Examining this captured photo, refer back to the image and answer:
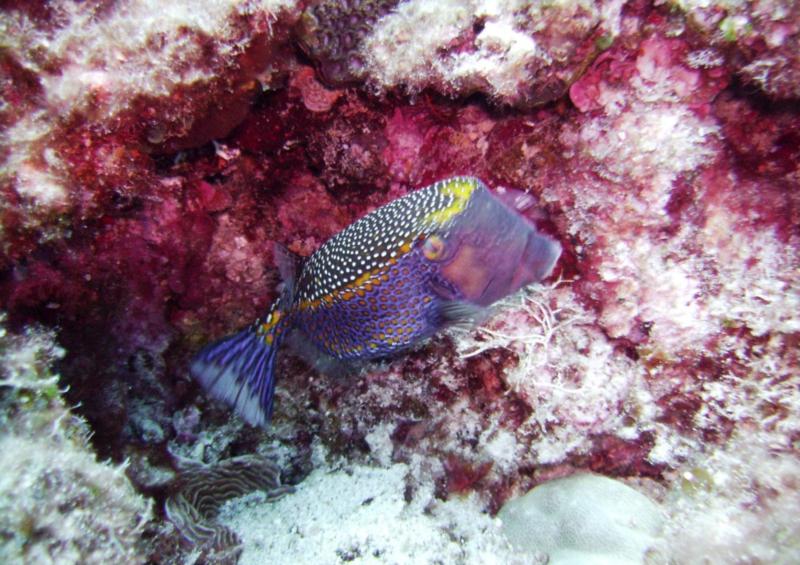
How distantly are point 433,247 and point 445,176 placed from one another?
2.99 ft

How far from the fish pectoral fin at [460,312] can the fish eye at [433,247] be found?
1.17 ft

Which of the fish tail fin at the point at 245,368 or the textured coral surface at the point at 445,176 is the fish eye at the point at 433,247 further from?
the fish tail fin at the point at 245,368

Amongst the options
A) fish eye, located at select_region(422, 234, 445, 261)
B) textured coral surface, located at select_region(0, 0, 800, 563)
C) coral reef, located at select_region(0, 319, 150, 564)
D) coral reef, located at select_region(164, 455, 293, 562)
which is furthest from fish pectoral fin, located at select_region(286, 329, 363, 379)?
coral reef, located at select_region(0, 319, 150, 564)

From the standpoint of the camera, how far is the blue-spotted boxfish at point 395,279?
2.96m

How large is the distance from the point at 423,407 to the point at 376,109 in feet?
8.37

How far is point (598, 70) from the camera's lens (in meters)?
3.01

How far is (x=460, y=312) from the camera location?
123 inches

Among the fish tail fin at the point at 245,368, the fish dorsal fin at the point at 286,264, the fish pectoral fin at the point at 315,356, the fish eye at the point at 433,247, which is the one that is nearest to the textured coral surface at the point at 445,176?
the fish pectoral fin at the point at 315,356

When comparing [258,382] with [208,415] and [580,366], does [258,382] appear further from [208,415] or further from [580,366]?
[580,366]

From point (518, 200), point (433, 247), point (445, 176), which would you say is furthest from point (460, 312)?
point (445, 176)

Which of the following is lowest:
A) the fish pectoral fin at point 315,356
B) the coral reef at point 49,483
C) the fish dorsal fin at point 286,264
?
the coral reef at point 49,483

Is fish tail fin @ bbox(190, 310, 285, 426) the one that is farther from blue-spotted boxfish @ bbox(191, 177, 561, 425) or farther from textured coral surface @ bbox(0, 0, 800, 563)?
textured coral surface @ bbox(0, 0, 800, 563)

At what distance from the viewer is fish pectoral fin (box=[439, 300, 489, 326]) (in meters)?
3.12

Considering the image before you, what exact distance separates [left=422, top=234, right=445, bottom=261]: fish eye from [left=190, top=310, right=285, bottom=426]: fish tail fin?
1.41 m
